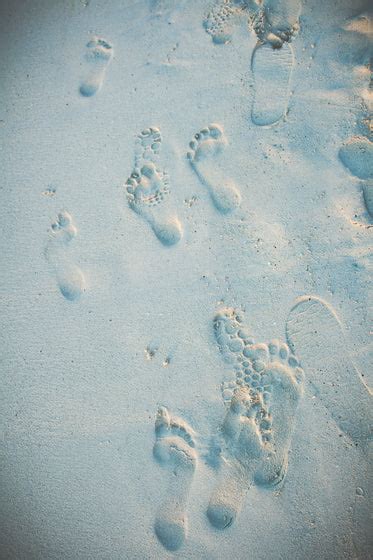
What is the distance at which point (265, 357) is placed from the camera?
6.09 ft

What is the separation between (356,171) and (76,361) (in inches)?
73.7

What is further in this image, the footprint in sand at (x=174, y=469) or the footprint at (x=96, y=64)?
the footprint at (x=96, y=64)

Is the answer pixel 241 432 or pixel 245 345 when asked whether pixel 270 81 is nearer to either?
pixel 245 345

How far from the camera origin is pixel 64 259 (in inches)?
78.8

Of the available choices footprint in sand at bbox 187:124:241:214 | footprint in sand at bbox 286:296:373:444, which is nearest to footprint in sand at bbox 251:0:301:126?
footprint in sand at bbox 187:124:241:214

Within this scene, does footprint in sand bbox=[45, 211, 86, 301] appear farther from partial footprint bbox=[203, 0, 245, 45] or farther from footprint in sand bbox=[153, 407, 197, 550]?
partial footprint bbox=[203, 0, 245, 45]

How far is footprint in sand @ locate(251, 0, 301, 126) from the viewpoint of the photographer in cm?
201

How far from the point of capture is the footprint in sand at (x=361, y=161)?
6.37ft

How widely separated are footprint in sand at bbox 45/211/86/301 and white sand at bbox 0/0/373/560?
0.01 metres

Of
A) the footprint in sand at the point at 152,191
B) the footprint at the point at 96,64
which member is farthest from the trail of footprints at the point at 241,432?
the footprint at the point at 96,64

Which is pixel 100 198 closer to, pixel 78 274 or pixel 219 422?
pixel 78 274

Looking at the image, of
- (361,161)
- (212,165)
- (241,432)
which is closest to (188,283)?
(212,165)

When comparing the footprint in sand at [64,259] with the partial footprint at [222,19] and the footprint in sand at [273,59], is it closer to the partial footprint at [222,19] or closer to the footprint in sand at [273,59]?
the footprint in sand at [273,59]

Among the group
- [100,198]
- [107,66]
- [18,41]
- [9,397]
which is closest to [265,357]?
[100,198]
